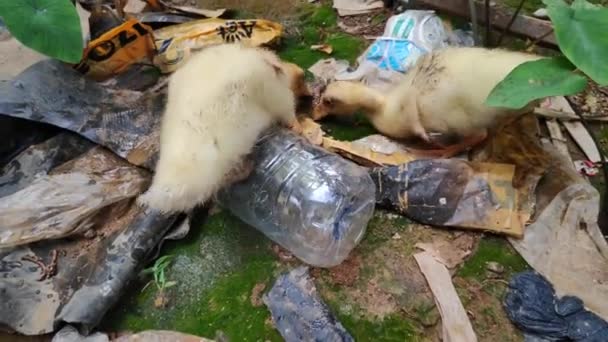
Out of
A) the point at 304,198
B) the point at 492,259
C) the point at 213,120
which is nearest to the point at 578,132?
the point at 492,259

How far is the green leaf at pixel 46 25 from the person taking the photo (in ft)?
5.44

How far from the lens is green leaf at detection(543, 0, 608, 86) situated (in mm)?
1442

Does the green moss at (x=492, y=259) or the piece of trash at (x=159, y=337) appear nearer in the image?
the piece of trash at (x=159, y=337)

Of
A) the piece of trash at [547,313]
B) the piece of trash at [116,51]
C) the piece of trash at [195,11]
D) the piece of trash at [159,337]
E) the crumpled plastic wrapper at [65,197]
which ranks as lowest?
the piece of trash at [159,337]

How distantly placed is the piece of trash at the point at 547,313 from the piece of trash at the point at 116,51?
166 cm

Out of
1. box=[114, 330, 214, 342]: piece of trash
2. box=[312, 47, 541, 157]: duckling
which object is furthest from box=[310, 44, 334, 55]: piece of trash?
box=[114, 330, 214, 342]: piece of trash

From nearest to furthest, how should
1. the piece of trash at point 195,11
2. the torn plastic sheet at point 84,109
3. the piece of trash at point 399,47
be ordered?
the torn plastic sheet at point 84,109, the piece of trash at point 399,47, the piece of trash at point 195,11

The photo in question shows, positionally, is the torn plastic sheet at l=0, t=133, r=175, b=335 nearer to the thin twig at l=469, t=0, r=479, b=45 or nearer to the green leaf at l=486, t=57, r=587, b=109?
the green leaf at l=486, t=57, r=587, b=109

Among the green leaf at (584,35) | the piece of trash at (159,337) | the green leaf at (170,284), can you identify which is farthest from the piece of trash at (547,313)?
the green leaf at (170,284)

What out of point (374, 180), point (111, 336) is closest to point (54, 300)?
point (111, 336)

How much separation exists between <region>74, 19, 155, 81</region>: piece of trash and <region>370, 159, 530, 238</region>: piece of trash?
1134mm

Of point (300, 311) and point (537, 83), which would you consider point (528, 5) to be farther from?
point (300, 311)

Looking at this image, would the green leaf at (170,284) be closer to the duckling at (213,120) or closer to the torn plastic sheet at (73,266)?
the torn plastic sheet at (73,266)

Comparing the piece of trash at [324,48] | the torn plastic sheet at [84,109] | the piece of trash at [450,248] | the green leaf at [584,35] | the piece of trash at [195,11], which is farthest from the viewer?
the piece of trash at [195,11]
